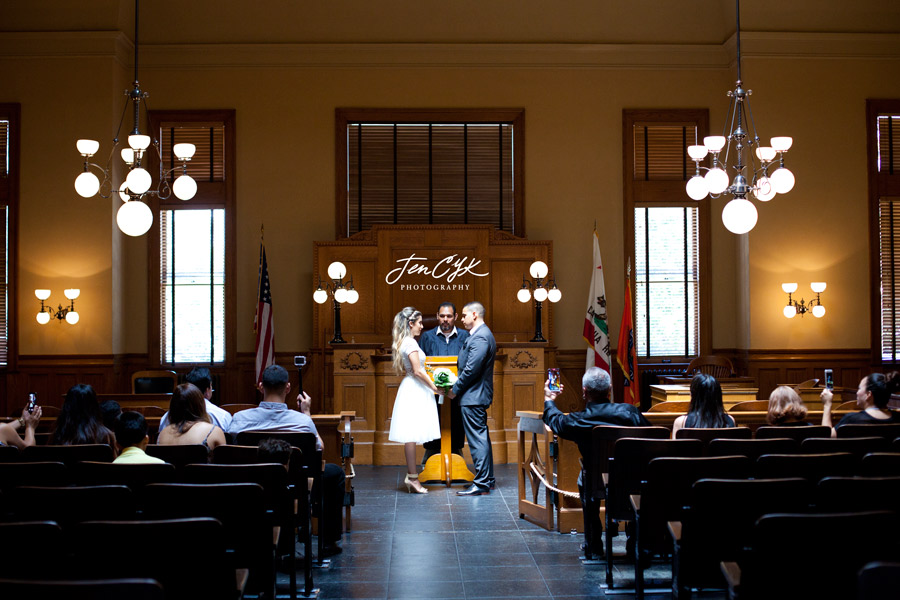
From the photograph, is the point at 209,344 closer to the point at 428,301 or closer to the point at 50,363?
the point at 50,363

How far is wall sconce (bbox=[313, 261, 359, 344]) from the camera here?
1043 centimetres

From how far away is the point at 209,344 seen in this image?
1195 centimetres

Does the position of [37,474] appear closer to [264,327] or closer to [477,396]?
[477,396]

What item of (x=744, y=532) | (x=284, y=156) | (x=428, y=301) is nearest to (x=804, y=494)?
(x=744, y=532)

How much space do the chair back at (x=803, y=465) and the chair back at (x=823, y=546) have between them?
1180 millimetres

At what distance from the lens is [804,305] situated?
454 inches

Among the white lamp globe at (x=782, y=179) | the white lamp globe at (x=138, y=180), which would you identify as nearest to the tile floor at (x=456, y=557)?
the white lamp globe at (x=138, y=180)

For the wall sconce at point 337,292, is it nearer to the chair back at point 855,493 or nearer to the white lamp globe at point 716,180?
the white lamp globe at point 716,180

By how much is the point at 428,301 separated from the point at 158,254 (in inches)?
156

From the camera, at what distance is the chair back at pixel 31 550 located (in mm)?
2480

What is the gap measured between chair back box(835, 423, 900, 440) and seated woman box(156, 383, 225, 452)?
3.62 m

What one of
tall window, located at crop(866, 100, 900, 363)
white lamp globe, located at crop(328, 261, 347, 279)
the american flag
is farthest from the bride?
tall window, located at crop(866, 100, 900, 363)

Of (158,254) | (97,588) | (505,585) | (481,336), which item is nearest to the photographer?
(97,588)

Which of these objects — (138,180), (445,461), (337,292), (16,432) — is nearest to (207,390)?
(16,432)
